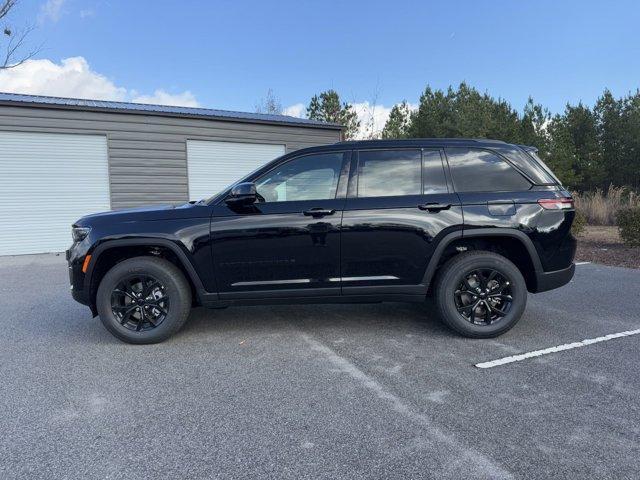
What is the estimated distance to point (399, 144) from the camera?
4328 millimetres

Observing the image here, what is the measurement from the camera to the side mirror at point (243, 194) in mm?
3934

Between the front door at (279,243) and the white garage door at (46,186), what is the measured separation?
8.71 m

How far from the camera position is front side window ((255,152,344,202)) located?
13.7 ft

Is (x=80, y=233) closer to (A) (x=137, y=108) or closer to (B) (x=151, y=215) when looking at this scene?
(B) (x=151, y=215)

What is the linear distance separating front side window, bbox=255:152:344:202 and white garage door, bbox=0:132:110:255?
8.82 m

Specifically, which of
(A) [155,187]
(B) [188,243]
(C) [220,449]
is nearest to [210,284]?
(B) [188,243]

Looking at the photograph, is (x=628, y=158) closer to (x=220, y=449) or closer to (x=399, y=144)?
(x=399, y=144)

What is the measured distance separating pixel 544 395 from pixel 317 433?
1.61 metres

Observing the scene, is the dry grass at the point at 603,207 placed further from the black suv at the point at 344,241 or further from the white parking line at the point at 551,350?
the black suv at the point at 344,241

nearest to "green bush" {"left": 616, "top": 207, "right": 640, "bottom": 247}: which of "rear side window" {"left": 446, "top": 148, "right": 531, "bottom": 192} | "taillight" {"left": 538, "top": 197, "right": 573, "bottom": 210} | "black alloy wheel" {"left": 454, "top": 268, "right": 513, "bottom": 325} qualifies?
"taillight" {"left": 538, "top": 197, "right": 573, "bottom": 210}

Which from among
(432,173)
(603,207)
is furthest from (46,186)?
(603,207)

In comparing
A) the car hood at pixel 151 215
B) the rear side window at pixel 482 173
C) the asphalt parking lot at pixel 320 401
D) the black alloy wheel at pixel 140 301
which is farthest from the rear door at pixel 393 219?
the black alloy wheel at pixel 140 301

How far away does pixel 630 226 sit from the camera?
9211 millimetres

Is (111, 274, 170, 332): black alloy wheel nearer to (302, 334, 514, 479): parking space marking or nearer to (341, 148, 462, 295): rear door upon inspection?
(302, 334, 514, 479): parking space marking
